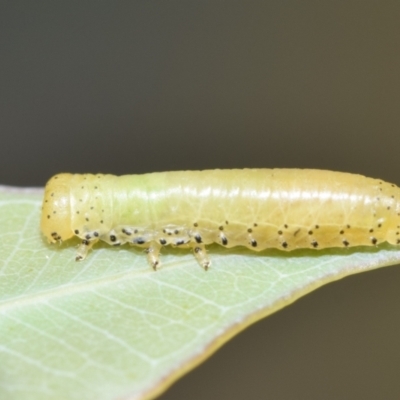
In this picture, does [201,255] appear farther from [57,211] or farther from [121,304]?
[57,211]

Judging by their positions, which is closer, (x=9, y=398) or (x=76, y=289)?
(x=9, y=398)

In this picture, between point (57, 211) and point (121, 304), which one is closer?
point (121, 304)

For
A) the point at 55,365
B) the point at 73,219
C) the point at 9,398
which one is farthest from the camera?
the point at 73,219

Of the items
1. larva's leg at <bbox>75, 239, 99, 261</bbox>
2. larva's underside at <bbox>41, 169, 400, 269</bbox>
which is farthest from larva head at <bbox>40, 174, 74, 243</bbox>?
larva's leg at <bbox>75, 239, 99, 261</bbox>

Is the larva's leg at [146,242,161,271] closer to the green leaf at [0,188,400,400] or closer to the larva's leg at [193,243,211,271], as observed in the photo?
the green leaf at [0,188,400,400]

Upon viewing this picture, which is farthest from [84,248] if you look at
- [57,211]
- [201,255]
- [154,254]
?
[201,255]

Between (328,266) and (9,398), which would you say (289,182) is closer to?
(328,266)

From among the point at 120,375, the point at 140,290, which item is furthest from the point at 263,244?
the point at 120,375
